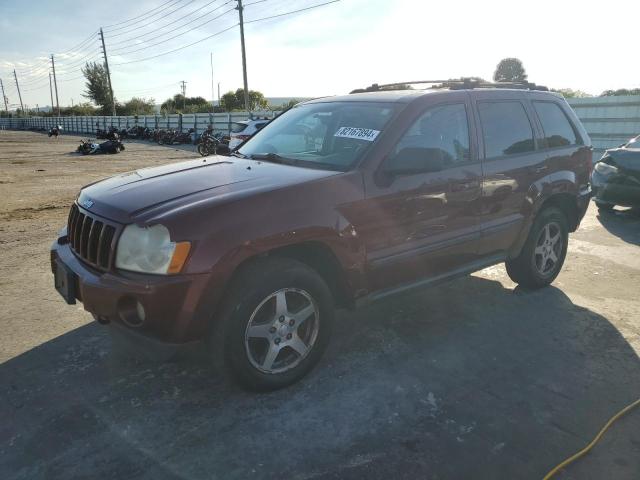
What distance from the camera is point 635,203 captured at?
7.53 meters

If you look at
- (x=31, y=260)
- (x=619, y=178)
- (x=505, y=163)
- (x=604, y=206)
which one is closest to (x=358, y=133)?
(x=505, y=163)

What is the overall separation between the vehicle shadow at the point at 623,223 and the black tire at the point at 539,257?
2.39m

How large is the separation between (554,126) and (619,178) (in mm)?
3856

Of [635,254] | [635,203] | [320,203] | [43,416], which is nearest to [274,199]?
[320,203]

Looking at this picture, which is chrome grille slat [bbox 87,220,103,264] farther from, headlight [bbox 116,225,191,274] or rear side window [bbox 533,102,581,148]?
rear side window [bbox 533,102,581,148]

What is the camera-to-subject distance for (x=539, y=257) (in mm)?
4742

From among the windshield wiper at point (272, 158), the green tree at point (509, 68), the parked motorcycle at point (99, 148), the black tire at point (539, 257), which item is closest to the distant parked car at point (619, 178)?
the black tire at point (539, 257)

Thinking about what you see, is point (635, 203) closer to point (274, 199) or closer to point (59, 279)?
point (274, 199)

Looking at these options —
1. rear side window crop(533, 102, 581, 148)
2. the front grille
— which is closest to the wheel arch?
the front grille

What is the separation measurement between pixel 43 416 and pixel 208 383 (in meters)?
0.93

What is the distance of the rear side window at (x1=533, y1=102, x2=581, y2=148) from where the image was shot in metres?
4.57

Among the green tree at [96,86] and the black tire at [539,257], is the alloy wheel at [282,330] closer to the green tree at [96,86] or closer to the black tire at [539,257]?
the black tire at [539,257]

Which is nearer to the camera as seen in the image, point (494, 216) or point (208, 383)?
point (208, 383)

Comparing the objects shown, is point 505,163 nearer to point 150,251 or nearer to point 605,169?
point 150,251
